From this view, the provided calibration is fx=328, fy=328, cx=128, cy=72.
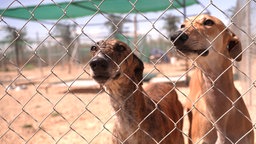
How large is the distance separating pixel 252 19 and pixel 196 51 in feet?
10.8

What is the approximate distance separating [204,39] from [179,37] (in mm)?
334

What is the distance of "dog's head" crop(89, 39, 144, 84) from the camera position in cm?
246

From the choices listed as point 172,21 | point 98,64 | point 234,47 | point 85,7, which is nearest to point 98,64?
point 98,64

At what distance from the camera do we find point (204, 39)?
8.93ft

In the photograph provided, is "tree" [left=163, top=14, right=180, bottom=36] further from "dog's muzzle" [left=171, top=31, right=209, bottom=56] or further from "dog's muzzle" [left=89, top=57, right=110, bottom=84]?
"dog's muzzle" [left=89, top=57, right=110, bottom=84]

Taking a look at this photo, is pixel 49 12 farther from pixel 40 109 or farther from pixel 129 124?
pixel 129 124

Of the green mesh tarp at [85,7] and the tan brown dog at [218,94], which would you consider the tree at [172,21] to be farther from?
the green mesh tarp at [85,7]

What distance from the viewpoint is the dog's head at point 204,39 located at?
8.36 feet

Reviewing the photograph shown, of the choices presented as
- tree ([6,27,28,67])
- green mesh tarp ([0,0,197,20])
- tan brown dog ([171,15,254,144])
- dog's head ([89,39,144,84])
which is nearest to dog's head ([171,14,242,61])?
tan brown dog ([171,15,254,144])

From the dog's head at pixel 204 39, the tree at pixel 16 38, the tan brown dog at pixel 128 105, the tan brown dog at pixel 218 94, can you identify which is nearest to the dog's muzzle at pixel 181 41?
the dog's head at pixel 204 39

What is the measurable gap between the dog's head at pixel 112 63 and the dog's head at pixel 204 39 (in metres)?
0.43

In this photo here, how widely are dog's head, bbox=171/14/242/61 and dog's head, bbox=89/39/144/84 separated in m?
0.43

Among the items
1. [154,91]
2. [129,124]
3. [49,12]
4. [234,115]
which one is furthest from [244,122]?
[49,12]

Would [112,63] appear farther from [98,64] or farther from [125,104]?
[125,104]
